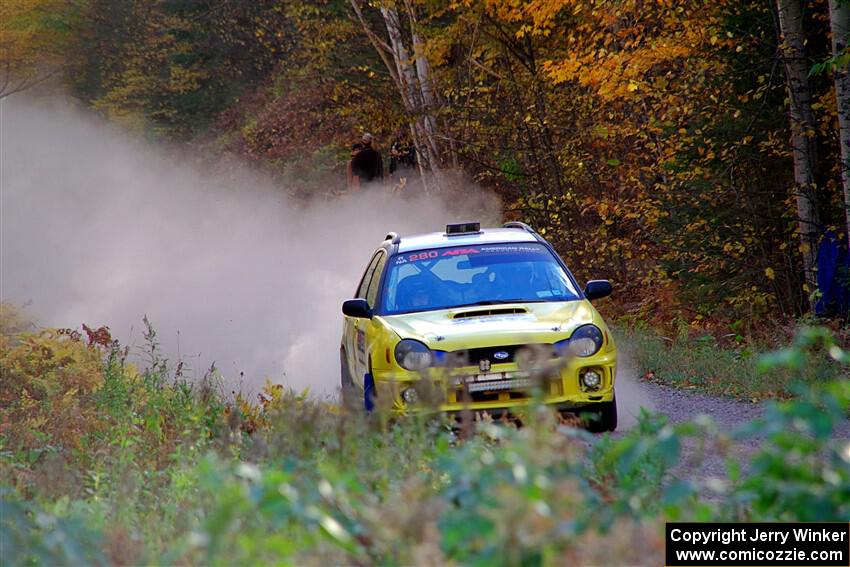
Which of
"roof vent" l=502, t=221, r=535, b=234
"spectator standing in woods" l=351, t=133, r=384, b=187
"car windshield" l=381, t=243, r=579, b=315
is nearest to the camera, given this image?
"car windshield" l=381, t=243, r=579, b=315

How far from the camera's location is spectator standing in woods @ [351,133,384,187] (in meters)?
23.4

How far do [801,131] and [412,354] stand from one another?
26.1 feet

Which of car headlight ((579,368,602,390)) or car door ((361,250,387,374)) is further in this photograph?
car door ((361,250,387,374))

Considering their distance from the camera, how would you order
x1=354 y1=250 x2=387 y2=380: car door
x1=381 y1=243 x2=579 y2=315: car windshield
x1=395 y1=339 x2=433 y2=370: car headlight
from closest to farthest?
x1=395 y1=339 x2=433 y2=370: car headlight → x1=354 y1=250 x2=387 y2=380: car door → x1=381 y1=243 x2=579 y2=315: car windshield

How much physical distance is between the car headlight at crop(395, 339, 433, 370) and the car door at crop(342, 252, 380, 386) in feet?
3.48

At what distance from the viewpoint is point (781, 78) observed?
1667 centimetres

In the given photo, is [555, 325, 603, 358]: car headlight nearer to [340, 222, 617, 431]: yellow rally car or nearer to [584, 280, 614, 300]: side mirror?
[340, 222, 617, 431]: yellow rally car

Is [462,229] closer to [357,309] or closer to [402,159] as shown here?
[357,309]

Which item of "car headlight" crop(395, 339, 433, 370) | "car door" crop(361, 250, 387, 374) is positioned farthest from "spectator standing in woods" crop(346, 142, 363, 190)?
"car headlight" crop(395, 339, 433, 370)

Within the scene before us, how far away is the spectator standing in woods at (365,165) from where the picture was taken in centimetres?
2342

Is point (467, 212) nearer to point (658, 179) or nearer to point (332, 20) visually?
point (658, 179)

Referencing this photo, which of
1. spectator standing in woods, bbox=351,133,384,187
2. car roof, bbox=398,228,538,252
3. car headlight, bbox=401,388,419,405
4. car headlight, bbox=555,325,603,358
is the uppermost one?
spectator standing in woods, bbox=351,133,384,187

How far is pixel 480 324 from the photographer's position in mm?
10266

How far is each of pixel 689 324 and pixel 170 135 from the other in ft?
118
